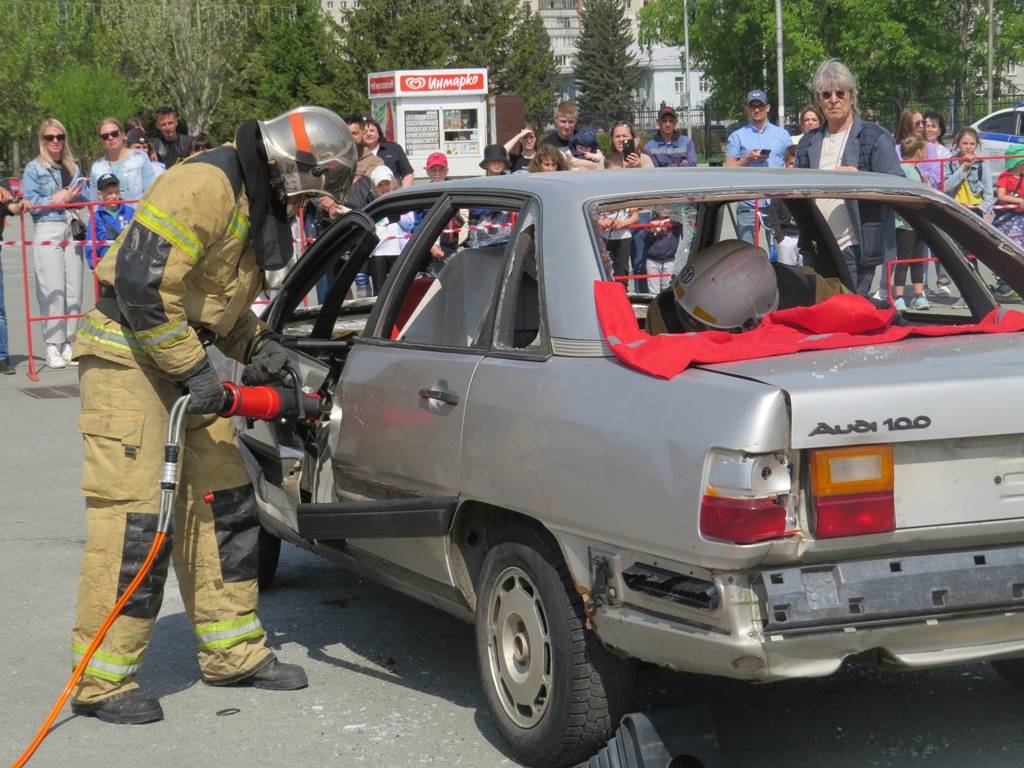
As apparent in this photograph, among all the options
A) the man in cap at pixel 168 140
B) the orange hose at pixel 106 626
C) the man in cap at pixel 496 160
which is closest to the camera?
the orange hose at pixel 106 626

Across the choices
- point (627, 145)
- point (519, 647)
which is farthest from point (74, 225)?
point (519, 647)

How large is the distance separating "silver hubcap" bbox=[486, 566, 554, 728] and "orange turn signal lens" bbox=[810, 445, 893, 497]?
93 cm

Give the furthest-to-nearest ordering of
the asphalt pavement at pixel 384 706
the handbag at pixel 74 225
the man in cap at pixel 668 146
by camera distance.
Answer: the man in cap at pixel 668 146 → the handbag at pixel 74 225 → the asphalt pavement at pixel 384 706

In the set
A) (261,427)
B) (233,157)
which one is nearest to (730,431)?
(233,157)

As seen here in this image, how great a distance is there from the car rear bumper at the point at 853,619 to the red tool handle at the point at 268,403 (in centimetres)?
178

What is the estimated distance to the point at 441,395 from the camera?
4.46 meters

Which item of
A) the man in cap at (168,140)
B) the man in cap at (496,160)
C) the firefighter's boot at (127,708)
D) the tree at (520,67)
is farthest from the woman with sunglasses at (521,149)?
the tree at (520,67)

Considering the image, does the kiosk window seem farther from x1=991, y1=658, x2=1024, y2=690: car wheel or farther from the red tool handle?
x1=991, y1=658, x2=1024, y2=690: car wheel

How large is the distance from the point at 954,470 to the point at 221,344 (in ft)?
9.10

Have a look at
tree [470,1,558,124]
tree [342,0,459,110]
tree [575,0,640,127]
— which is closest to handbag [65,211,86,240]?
tree [342,0,459,110]

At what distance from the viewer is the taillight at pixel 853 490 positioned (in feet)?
11.3

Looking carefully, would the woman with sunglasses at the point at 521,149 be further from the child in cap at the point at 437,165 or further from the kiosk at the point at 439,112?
the kiosk at the point at 439,112

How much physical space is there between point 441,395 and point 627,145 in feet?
28.7

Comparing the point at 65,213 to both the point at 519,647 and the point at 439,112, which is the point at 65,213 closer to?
the point at 519,647
